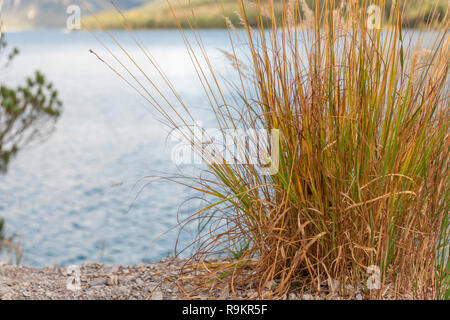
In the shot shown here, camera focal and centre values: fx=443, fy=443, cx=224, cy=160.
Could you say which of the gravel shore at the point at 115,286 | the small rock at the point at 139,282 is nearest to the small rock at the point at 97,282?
the gravel shore at the point at 115,286

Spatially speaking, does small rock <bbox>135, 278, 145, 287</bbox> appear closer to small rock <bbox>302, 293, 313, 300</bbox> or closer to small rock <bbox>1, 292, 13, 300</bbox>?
small rock <bbox>1, 292, 13, 300</bbox>

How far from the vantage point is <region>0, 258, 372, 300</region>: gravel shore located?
6.02 feet

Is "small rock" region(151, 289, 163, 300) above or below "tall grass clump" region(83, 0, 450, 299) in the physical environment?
below

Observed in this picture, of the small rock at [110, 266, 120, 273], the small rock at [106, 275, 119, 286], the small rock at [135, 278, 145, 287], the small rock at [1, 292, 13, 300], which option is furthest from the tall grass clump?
the small rock at [1, 292, 13, 300]

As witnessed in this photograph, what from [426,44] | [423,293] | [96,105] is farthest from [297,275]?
[96,105]

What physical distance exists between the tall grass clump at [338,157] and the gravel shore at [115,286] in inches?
4.0

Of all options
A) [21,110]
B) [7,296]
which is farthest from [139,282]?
[21,110]

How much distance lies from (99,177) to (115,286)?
26.4 feet

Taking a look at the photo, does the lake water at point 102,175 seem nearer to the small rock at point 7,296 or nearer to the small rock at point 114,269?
the small rock at point 114,269

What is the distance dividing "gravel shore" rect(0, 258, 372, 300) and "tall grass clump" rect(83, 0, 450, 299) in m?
0.10

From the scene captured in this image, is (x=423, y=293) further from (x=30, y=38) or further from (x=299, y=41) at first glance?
(x=30, y=38)

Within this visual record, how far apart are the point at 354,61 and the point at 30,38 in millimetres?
23581

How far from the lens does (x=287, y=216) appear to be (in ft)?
5.72

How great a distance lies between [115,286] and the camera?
207cm
